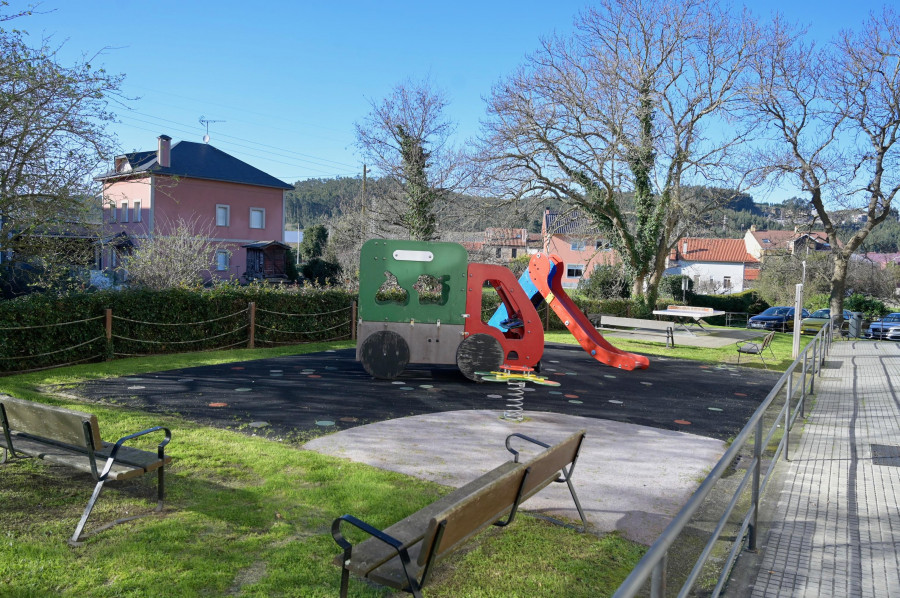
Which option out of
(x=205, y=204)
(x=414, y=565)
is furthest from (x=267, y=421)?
(x=205, y=204)

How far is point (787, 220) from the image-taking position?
109ft

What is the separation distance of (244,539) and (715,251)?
7293cm

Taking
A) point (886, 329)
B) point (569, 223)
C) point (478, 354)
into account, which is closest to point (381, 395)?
point (478, 354)

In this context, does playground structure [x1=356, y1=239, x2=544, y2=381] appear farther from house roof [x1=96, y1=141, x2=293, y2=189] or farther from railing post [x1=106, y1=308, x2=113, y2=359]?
house roof [x1=96, y1=141, x2=293, y2=189]

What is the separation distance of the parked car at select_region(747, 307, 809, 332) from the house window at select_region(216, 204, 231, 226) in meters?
33.6

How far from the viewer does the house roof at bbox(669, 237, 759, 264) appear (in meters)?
67.6

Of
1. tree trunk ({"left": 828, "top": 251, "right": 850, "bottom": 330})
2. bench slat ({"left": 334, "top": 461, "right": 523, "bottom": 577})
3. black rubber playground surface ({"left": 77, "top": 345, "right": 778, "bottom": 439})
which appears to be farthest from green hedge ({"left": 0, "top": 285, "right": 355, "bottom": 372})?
tree trunk ({"left": 828, "top": 251, "right": 850, "bottom": 330})

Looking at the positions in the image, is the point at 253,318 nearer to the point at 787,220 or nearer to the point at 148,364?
the point at 148,364

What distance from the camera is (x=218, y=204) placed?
4203 centimetres

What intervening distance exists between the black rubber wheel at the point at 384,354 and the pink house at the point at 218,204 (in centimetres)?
2910

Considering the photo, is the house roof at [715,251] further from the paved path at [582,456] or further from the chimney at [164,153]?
the paved path at [582,456]

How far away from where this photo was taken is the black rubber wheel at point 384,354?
11.2 meters

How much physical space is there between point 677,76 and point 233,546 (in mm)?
25221

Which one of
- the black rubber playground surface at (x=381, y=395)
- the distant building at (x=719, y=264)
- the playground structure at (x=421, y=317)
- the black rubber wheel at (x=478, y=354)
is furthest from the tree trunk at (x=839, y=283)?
the distant building at (x=719, y=264)
